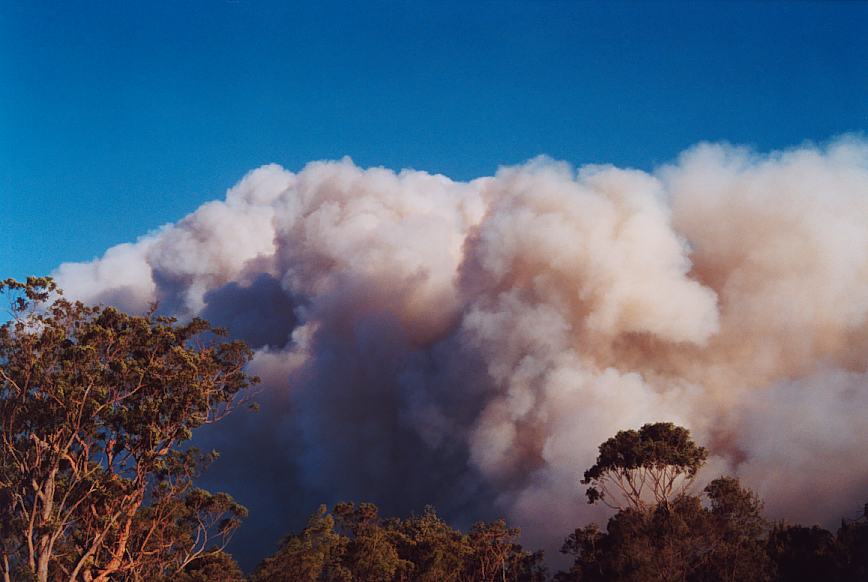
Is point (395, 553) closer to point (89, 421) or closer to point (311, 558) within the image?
point (311, 558)

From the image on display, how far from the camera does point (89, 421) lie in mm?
39594

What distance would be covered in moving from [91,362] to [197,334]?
5847 mm

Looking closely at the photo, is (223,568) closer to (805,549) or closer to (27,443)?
(27,443)

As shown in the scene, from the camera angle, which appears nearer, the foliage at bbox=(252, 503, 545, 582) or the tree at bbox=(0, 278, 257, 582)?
the tree at bbox=(0, 278, 257, 582)

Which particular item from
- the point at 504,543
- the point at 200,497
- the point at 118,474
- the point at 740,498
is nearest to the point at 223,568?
the point at 200,497

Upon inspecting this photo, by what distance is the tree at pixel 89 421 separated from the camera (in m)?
38.4

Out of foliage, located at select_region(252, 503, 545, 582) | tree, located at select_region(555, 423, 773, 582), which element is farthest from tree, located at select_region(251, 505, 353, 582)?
tree, located at select_region(555, 423, 773, 582)

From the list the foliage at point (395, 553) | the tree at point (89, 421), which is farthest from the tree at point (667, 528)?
the tree at point (89, 421)

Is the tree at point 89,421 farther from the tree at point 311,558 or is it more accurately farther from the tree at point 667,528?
the tree at point 667,528

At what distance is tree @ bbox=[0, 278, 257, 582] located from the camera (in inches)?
1511

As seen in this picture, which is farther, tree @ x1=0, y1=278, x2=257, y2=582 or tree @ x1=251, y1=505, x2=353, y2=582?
tree @ x1=251, y1=505, x2=353, y2=582

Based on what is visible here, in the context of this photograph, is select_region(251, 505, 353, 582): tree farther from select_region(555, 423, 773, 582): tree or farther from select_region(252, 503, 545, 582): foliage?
select_region(555, 423, 773, 582): tree

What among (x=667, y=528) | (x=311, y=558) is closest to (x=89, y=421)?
(x=311, y=558)

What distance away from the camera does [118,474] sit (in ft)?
133
